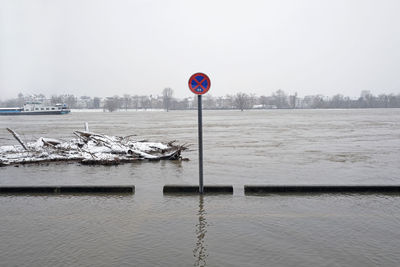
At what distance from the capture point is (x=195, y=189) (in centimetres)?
792

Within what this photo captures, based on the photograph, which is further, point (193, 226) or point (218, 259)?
point (193, 226)

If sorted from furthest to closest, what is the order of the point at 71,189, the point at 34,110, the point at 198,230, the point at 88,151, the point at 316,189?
the point at 34,110 < the point at 88,151 < the point at 71,189 < the point at 316,189 < the point at 198,230

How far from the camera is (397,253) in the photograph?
4.64 m

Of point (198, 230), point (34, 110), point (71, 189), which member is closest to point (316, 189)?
point (198, 230)

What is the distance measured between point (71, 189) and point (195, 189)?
2.87 metres

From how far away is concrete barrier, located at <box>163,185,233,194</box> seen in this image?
7914 millimetres

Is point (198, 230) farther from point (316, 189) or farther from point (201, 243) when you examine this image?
point (316, 189)

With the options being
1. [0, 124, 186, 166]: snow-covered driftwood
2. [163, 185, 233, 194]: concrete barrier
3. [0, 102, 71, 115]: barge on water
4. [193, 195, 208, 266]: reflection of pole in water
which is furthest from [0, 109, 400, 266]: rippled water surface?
[0, 102, 71, 115]: barge on water

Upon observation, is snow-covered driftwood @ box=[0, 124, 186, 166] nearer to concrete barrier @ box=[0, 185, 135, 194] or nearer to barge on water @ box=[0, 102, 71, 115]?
concrete barrier @ box=[0, 185, 135, 194]

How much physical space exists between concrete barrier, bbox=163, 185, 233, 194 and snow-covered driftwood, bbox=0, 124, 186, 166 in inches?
222

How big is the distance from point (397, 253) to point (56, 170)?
34.8ft

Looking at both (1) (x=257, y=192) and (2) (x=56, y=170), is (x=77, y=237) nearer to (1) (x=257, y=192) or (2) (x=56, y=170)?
(1) (x=257, y=192)

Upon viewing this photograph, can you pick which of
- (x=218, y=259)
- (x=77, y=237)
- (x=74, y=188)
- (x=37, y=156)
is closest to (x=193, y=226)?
(x=218, y=259)

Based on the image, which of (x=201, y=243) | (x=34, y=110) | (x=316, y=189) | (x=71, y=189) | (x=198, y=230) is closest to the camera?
(x=201, y=243)
